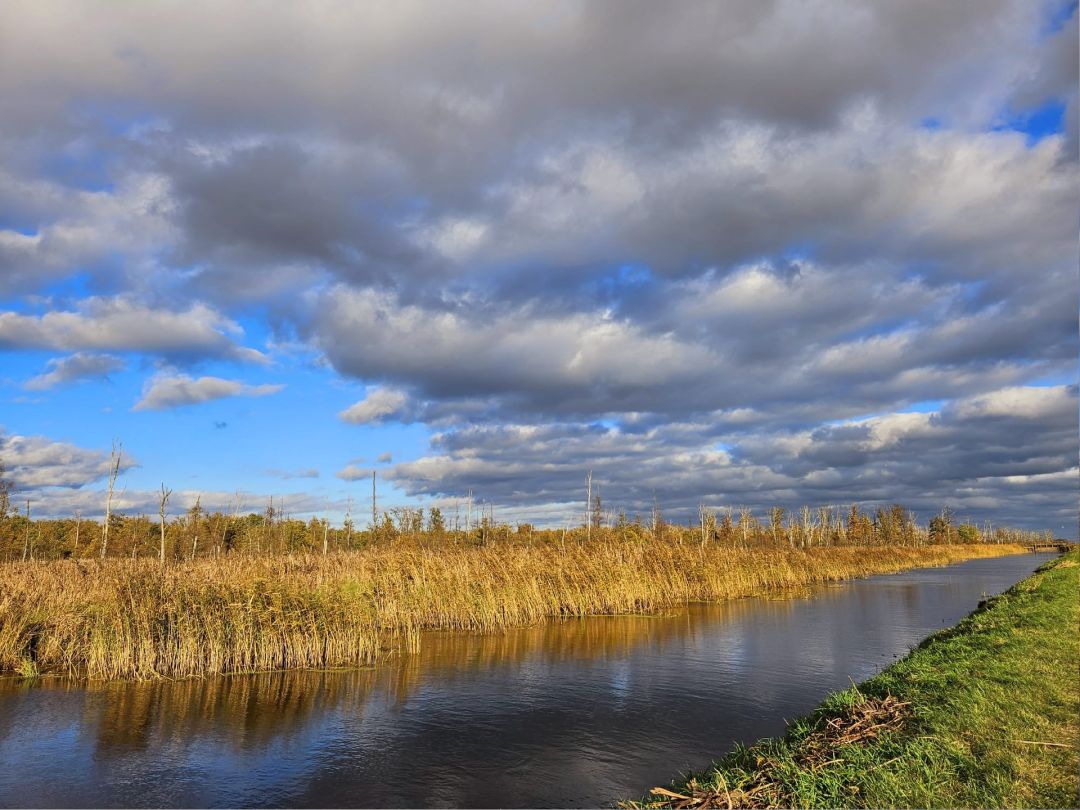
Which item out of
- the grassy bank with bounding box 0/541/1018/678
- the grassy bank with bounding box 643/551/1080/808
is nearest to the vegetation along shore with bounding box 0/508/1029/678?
the grassy bank with bounding box 0/541/1018/678

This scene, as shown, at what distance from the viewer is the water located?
9773 millimetres

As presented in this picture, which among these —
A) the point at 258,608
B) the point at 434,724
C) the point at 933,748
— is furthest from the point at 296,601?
the point at 933,748

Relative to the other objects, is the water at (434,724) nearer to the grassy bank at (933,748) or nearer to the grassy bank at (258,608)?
the grassy bank at (258,608)

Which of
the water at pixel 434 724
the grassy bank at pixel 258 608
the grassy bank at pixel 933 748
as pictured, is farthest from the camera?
the grassy bank at pixel 258 608

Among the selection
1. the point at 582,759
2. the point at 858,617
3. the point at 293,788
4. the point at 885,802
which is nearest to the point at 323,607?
the point at 293,788

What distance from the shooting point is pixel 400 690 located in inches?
608

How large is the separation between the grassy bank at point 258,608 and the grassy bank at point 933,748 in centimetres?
1182

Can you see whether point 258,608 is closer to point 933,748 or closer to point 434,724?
point 434,724

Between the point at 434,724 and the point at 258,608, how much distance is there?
6.58 meters

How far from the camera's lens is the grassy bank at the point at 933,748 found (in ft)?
19.9

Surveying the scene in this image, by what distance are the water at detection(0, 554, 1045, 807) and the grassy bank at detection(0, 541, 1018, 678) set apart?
0.78 meters

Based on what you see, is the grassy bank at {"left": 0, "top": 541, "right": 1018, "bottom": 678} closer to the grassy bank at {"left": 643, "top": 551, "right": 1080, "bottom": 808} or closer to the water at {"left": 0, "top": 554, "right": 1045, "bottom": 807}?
the water at {"left": 0, "top": 554, "right": 1045, "bottom": 807}

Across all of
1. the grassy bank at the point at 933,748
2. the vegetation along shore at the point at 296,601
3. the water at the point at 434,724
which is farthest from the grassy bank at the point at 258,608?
the grassy bank at the point at 933,748

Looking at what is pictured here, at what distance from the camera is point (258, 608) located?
16.9m
